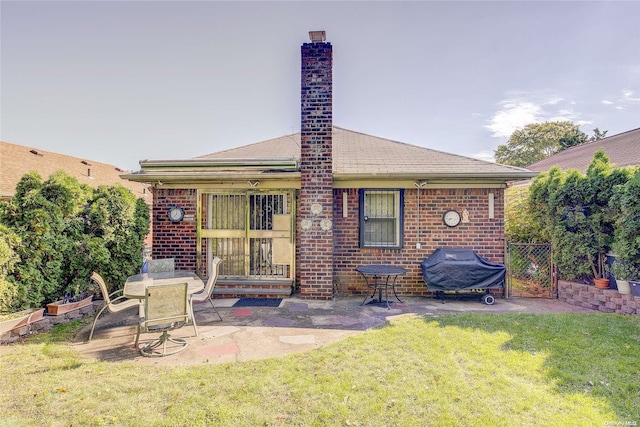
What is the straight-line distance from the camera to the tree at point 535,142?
30.0 meters

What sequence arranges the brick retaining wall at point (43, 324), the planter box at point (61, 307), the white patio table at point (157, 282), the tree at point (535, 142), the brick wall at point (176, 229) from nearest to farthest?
the white patio table at point (157, 282)
the brick retaining wall at point (43, 324)
the planter box at point (61, 307)
the brick wall at point (176, 229)
the tree at point (535, 142)

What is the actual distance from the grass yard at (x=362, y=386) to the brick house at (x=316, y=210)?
2765 millimetres

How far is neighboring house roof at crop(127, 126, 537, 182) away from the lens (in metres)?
6.59

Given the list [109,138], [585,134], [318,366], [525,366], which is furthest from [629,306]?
[585,134]

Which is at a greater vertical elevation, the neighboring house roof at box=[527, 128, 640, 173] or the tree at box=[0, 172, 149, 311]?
the neighboring house roof at box=[527, 128, 640, 173]

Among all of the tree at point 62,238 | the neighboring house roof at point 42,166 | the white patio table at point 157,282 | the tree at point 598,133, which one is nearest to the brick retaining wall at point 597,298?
the white patio table at point 157,282

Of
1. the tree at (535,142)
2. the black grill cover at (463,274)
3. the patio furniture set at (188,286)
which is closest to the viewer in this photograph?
the patio furniture set at (188,286)

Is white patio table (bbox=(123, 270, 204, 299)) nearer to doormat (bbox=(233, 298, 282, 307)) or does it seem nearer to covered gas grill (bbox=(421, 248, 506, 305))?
doormat (bbox=(233, 298, 282, 307))

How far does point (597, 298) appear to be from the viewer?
237 inches

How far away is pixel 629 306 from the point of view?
220 inches

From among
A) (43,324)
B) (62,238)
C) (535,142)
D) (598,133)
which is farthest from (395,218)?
(598,133)

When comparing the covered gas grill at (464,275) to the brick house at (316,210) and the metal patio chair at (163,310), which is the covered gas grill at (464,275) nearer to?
the brick house at (316,210)

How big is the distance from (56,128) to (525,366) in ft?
59.1

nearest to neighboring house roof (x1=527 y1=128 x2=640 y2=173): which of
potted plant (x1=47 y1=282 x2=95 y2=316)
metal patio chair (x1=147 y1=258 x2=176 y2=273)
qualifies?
metal patio chair (x1=147 y1=258 x2=176 y2=273)
